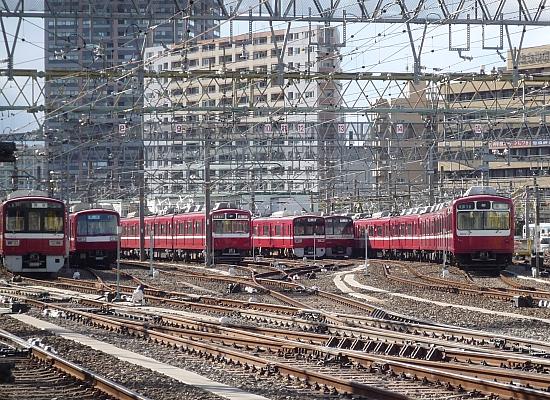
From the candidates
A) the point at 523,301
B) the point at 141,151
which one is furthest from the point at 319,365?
the point at 141,151

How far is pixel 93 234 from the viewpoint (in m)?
40.8

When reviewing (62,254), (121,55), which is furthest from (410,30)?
(121,55)

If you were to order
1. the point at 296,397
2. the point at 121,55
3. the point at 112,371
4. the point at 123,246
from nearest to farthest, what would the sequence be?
1. the point at 296,397
2. the point at 112,371
3. the point at 123,246
4. the point at 121,55

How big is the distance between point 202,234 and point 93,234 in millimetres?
6621

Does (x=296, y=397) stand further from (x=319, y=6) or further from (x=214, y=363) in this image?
(x=319, y=6)

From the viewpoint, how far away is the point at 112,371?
1280 centimetres

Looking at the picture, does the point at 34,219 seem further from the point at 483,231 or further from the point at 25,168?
the point at 25,168

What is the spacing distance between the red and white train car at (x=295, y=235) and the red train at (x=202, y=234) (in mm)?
4330

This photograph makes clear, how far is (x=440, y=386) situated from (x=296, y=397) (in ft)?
4.56

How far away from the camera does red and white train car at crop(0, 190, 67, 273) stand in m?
34.0

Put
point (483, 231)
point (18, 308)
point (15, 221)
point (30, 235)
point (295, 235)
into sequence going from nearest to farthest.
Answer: point (18, 308) → point (30, 235) → point (15, 221) → point (483, 231) → point (295, 235)

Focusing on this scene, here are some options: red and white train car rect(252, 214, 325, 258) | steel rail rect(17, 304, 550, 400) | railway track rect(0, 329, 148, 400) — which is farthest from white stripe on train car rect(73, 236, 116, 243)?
railway track rect(0, 329, 148, 400)

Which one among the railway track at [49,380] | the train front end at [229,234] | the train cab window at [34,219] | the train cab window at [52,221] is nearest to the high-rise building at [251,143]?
the train front end at [229,234]

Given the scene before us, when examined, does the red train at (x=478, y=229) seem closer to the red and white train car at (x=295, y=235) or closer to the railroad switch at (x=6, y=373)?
the red and white train car at (x=295, y=235)
